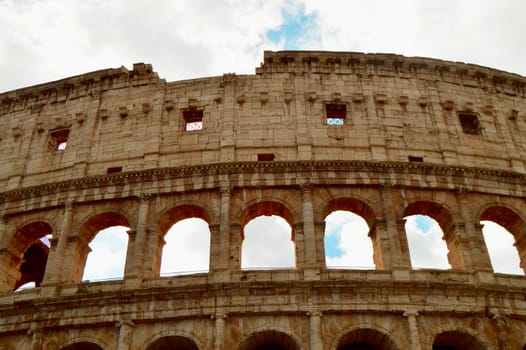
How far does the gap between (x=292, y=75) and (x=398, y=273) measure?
29.8 ft

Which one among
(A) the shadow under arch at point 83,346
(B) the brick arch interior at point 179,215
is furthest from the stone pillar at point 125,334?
(B) the brick arch interior at point 179,215

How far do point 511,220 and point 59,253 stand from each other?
48.3ft

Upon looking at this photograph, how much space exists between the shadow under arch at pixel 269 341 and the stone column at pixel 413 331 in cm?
297

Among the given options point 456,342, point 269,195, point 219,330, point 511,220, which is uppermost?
point 269,195

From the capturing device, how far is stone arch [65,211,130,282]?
17.4 m

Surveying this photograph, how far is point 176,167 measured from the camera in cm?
1836

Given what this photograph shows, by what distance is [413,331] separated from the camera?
14625 millimetres

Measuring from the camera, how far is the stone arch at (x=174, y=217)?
57.4 feet

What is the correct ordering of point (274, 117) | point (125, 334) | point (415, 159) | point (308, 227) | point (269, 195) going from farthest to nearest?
point (274, 117), point (415, 159), point (269, 195), point (308, 227), point (125, 334)

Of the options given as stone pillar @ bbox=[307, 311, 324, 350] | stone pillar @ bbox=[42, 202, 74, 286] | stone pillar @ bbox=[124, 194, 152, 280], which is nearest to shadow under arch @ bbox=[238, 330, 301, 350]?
stone pillar @ bbox=[307, 311, 324, 350]

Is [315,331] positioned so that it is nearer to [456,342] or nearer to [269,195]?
[456,342]

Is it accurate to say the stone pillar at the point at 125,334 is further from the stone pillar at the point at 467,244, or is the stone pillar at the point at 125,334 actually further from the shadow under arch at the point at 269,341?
the stone pillar at the point at 467,244

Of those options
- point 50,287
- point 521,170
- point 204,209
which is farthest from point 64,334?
point 521,170

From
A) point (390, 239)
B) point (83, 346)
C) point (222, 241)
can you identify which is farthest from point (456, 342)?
point (83, 346)
